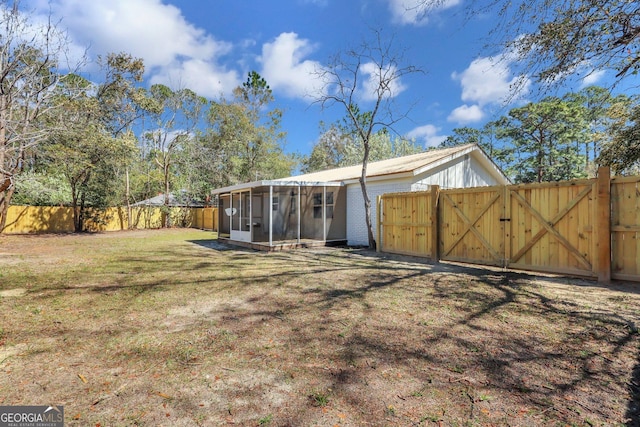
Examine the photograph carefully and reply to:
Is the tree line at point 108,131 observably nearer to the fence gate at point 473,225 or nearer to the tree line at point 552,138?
the fence gate at point 473,225

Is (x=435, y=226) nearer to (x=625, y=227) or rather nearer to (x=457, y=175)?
(x=625, y=227)

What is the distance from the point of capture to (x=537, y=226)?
5.80m

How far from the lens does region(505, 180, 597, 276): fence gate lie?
17.1 feet

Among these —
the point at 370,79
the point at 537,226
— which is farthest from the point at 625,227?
the point at 370,79

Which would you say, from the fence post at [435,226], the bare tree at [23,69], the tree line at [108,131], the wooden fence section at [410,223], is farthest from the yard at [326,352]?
the tree line at [108,131]

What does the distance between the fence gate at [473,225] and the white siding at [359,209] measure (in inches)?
129

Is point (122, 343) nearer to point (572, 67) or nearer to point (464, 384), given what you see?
point (464, 384)

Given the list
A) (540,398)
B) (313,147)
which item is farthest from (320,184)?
(313,147)

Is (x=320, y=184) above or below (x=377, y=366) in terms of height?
above

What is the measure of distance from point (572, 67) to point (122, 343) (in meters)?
6.93

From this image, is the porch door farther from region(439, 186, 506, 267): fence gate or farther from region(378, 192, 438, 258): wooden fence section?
region(439, 186, 506, 267): fence gate

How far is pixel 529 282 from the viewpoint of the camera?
204 inches

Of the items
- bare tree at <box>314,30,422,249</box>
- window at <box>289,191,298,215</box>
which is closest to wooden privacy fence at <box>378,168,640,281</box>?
bare tree at <box>314,30,422,249</box>

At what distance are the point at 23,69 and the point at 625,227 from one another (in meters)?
14.6
